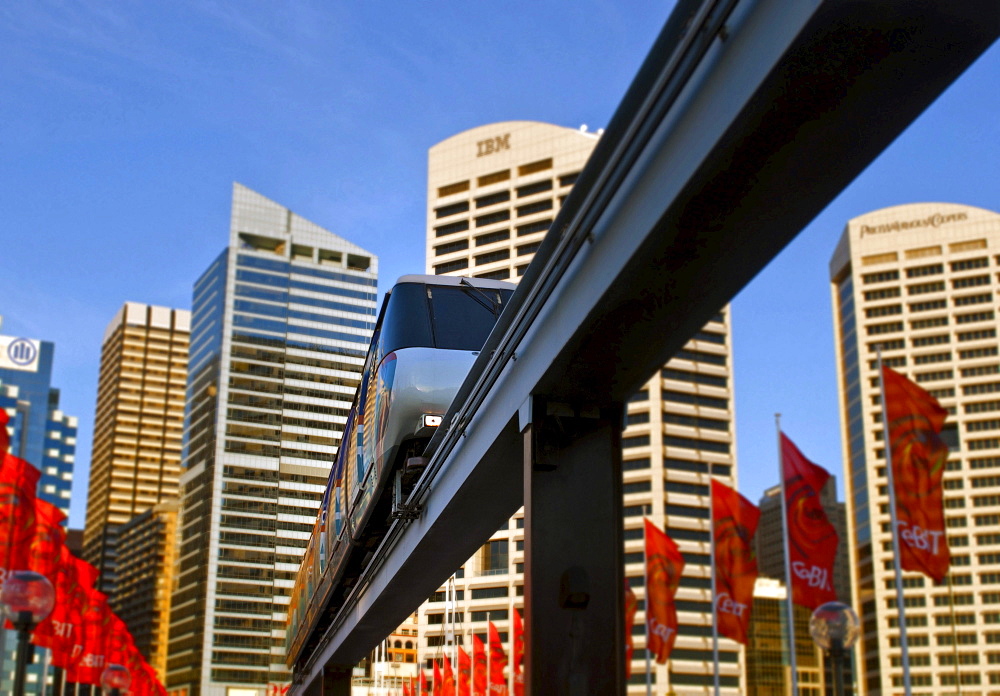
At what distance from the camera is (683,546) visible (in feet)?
390

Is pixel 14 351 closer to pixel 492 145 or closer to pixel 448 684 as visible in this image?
pixel 492 145

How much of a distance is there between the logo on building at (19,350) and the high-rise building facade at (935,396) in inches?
5452

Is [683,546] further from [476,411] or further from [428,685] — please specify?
[476,411]

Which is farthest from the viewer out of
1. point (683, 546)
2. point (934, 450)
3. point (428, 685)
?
point (683, 546)

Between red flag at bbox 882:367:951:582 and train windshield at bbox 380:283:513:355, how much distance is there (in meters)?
13.2

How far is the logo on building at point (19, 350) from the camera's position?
19438 centimetres

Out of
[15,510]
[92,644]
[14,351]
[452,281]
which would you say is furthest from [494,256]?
[14,351]

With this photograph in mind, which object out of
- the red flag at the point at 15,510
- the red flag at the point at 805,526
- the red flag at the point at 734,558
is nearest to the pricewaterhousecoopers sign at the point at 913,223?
the red flag at the point at 734,558

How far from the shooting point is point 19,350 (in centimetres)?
19438

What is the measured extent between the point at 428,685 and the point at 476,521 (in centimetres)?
5719

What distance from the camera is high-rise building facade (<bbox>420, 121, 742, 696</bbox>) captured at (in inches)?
2849

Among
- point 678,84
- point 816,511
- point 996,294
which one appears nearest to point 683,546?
point 996,294

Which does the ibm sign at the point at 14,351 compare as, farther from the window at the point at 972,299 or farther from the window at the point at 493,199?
the window at the point at 972,299

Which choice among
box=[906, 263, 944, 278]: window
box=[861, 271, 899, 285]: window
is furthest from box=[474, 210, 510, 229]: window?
box=[906, 263, 944, 278]: window
